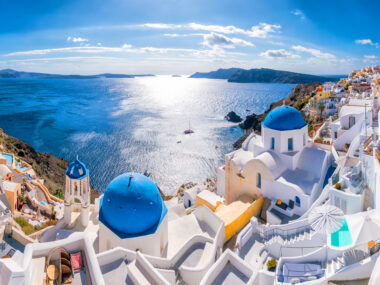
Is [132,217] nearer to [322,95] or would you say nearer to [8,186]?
[8,186]

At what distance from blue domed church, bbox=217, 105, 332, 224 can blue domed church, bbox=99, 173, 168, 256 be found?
7765 millimetres

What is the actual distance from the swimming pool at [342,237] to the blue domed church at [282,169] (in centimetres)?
459

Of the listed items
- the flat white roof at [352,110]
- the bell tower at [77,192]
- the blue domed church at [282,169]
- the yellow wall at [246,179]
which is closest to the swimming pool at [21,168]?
the bell tower at [77,192]

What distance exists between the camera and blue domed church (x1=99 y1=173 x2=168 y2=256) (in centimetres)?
1330

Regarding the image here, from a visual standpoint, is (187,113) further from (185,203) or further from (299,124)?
(299,124)

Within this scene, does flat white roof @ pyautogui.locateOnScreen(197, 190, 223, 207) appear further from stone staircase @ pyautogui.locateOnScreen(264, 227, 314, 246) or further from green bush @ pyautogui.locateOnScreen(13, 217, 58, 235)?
green bush @ pyautogui.locateOnScreen(13, 217, 58, 235)

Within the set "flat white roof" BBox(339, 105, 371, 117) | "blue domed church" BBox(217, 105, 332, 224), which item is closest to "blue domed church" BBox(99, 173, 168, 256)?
"blue domed church" BBox(217, 105, 332, 224)

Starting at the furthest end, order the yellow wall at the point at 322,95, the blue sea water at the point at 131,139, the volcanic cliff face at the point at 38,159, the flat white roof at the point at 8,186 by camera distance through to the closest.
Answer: the yellow wall at the point at 322,95 → the blue sea water at the point at 131,139 → the volcanic cliff face at the point at 38,159 → the flat white roof at the point at 8,186

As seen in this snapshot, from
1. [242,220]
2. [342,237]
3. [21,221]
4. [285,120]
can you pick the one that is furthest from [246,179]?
[21,221]

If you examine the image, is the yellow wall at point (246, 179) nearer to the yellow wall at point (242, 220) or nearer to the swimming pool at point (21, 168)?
the yellow wall at point (242, 220)

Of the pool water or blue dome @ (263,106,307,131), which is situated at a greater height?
blue dome @ (263,106,307,131)

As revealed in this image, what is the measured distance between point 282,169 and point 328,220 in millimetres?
7915

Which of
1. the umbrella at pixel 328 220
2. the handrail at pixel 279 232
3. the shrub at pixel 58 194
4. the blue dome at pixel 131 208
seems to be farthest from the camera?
the shrub at pixel 58 194

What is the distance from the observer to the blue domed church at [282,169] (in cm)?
1694
